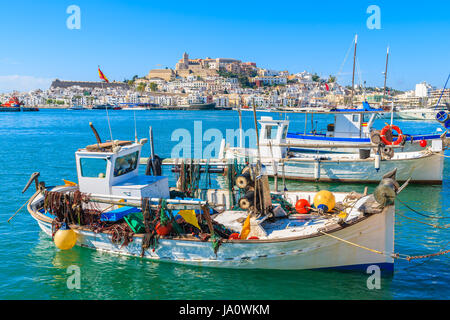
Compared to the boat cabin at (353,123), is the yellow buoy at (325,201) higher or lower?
lower

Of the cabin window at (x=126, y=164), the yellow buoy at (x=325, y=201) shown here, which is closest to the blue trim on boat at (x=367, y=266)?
the yellow buoy at (x=325, y=201)

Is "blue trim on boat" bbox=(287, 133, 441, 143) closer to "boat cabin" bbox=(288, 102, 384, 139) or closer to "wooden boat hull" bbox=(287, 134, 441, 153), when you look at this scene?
"wooden boat hull" bbox=(287, 134, 441, 153)

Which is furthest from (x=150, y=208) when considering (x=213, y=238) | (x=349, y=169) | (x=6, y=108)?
(x=6, y=108)

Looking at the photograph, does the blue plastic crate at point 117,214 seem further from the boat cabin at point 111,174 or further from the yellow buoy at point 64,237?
the yellow buoy at point 64,237

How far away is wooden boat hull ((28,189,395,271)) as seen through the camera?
9672 millimetres

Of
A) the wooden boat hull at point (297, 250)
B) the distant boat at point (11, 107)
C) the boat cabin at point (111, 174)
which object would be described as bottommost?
the wooden boat hull at point (297, 250)

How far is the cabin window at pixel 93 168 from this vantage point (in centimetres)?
1166

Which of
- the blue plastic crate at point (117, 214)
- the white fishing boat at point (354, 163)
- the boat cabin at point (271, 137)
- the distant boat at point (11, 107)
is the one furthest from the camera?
the distant boat at point (11, 107)

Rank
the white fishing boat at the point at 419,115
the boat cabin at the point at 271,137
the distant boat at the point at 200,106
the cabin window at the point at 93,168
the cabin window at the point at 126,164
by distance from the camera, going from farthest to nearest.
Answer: the distant boat at the point at 200,106 → the white fishing boat at the point at 419,115 → the boat cabin at the point at 271,137 → the cabin window at the point at 126,164 → the cabin window at the point at 93,168

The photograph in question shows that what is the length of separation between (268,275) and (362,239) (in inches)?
106

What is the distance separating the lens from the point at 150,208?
10789mm

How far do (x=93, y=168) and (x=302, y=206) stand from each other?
266 inches

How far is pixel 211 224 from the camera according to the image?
10.1 m

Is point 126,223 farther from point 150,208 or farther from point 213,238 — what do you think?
point 213,238
